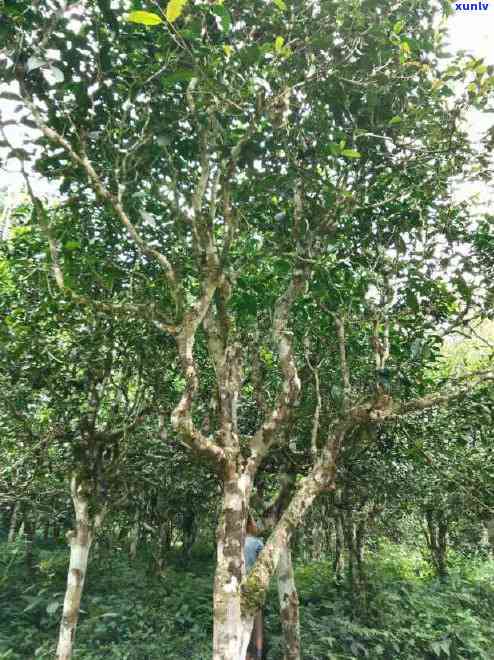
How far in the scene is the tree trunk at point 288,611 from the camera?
344 inches

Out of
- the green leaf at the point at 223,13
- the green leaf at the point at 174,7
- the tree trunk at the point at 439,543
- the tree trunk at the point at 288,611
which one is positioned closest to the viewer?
the green leaf at the point at 174,7

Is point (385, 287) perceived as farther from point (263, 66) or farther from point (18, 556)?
point (18, 556)

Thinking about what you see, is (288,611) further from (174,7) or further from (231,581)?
(174,7)

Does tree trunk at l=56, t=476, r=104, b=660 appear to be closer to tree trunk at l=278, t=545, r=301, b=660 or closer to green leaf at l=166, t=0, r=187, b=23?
tree trunk at l=278, t=545, r=301, b=660

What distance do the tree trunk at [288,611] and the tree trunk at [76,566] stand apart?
3.37 m

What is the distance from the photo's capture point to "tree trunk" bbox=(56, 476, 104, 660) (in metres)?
7.75

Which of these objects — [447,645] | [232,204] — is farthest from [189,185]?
[447,645]

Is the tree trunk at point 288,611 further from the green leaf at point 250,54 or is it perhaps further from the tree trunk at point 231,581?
the green leaf at point 250,54

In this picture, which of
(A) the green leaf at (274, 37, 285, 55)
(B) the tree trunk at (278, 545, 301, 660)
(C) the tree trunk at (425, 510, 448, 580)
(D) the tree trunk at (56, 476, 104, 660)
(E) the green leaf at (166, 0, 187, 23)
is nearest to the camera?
(E) the green leaf at (166, 0, 187, 23)

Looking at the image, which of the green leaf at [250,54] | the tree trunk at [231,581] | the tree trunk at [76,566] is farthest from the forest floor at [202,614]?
the green leaf at [250,54]

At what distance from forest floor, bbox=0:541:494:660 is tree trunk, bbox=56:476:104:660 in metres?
2.57

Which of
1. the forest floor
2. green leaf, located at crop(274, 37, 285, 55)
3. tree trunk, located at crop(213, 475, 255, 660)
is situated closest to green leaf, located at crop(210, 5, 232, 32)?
green leaf, located at crop(274, 37, 285, 55)

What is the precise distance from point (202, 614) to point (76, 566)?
17.8 ft

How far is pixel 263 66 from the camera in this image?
5.55 meters
